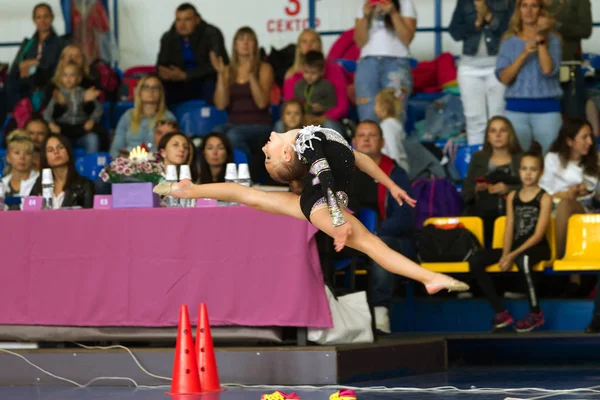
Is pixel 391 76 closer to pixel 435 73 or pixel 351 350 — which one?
pixel 435 73

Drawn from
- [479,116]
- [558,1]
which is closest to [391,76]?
[479,116]

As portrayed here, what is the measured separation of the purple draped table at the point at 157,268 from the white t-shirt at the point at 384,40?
12.0 feet

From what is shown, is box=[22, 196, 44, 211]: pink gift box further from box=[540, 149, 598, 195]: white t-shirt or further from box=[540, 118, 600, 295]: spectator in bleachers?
box=[540, 149, 598, 195]: white t-shirt

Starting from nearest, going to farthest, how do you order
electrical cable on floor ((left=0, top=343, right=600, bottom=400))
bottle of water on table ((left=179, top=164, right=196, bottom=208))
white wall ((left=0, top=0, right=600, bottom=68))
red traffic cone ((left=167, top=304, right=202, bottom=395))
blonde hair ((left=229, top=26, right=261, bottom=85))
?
electrical cable on floor ((left=0, top=343, right=600, bottom=400)), red traffic cone ((left=167, top=304, right=202, bottom=395)), bottle of water on table ((left=179, top=164, right=196, bottom=208)), blonde hair ((left=229, top=26, right=261, bottom=85)), white wall ((left=0, top=0, right=600, bottom=68))

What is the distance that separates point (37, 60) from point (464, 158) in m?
4.55

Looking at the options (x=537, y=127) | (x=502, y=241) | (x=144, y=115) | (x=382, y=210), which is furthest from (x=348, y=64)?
(x=502, y=241)

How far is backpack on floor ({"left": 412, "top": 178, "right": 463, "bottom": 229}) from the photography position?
8.99 m

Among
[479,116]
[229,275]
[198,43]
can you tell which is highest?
[198,43]

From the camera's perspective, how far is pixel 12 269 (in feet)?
23.4

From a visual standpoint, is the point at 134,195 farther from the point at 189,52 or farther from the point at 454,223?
the point at 189,52

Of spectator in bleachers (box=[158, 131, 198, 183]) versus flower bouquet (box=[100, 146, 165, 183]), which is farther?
spectator in bleachers (box=[158, 131, 198, 183])

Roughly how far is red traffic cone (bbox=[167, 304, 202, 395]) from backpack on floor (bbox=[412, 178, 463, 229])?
10.8 ft

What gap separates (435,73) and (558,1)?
1.71 metres

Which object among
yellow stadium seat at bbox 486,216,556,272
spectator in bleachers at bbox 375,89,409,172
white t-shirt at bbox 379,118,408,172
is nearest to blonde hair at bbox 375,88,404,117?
spectator in bleachers at bbox 375,89,409,172
